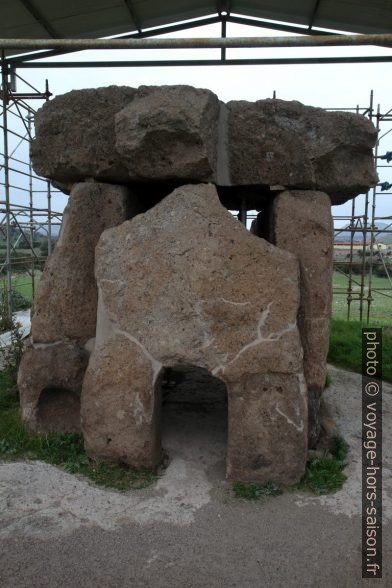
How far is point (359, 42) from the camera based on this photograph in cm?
292

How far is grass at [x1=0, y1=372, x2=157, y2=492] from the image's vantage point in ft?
10.5

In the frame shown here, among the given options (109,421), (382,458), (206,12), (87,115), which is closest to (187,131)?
(87,115)

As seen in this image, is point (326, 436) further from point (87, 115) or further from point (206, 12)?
point (206, 12)

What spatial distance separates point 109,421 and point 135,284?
3.03ft

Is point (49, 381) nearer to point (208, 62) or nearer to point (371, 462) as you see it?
point (371, 462)

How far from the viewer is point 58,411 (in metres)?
3.82

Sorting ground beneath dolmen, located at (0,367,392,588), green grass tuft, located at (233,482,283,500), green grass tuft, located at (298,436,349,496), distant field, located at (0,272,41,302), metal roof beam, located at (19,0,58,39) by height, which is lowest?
ground beneath dolmen, located at (0,367,392,588)

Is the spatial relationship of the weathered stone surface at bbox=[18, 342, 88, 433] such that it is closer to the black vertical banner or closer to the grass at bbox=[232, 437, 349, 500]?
the grass at bbox=[232, 437, 349, 500]

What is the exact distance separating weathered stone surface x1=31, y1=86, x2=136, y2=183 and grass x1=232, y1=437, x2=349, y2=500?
2333 mm

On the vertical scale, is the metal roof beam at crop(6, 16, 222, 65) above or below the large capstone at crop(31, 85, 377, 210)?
above

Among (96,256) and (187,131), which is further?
(96,256)

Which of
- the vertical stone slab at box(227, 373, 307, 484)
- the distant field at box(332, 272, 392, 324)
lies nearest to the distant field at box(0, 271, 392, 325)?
the distant field at box(332, 272, 392, 324)

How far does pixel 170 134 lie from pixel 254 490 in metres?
2.33

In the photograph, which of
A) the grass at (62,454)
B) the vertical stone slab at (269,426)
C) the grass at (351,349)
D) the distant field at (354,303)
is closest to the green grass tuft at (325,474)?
the vertical stone slab at (269,426)
